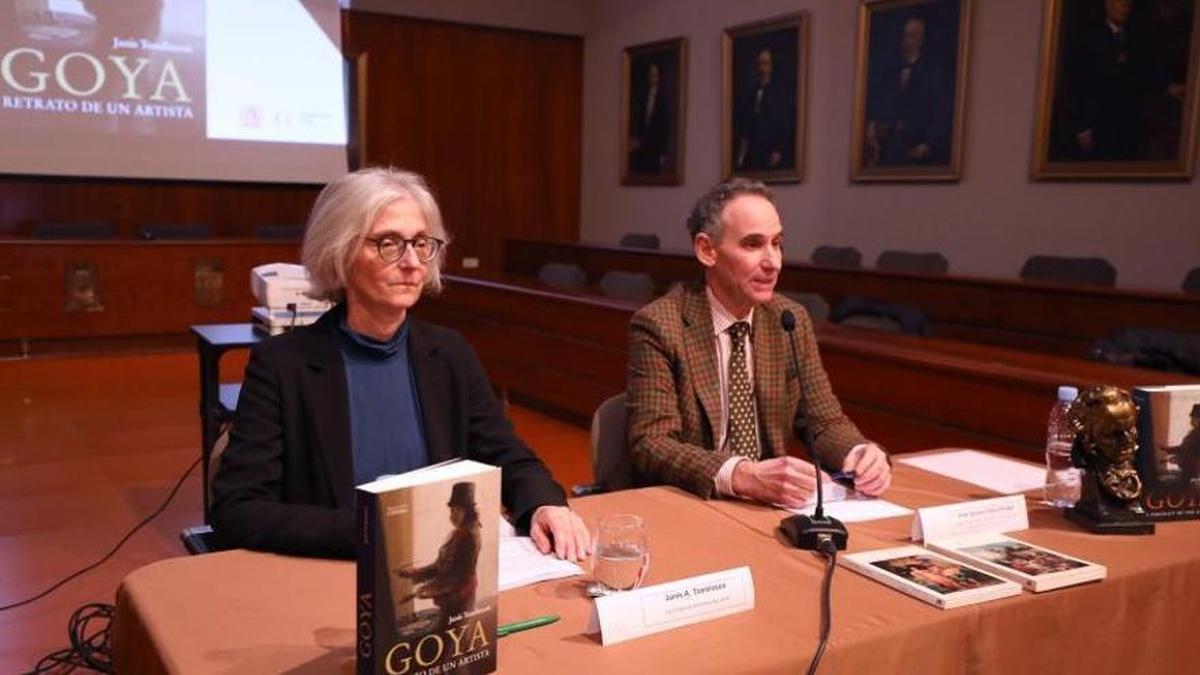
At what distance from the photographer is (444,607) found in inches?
42.7

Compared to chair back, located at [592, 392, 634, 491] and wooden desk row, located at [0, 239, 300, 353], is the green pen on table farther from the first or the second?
wooden desk row, located at [0, 239, 300, 353]

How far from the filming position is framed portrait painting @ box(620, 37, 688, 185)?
29.8ft

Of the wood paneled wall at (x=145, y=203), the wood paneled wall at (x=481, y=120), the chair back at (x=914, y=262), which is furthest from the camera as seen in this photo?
the wood paneled wall at (x=481, y=120)

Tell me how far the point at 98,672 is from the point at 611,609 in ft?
6.29

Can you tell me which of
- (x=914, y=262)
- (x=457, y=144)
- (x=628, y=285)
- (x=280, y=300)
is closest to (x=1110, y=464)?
(x=280, y=300)

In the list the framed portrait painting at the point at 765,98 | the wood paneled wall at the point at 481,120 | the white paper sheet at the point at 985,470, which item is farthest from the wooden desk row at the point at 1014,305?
the wood paneled wall at the point at 481,120

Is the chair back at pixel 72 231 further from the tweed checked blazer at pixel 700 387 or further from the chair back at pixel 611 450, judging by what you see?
the tweed checked blazer at pixel 700 387

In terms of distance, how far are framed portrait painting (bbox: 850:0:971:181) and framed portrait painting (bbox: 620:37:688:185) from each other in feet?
6.76

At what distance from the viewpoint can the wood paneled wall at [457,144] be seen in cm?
840

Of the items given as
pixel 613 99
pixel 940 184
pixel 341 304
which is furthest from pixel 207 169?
pixel 341 304

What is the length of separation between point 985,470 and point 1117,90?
15.3ft

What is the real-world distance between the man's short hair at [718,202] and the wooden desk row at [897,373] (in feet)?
3.76

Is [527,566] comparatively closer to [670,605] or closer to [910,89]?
[670,605]

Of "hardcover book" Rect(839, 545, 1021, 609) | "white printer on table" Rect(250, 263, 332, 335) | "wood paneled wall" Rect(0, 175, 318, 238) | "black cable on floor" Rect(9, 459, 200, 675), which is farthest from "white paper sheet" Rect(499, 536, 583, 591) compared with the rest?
"wood paneled wall" Rect(0, 175, 318, 238)
